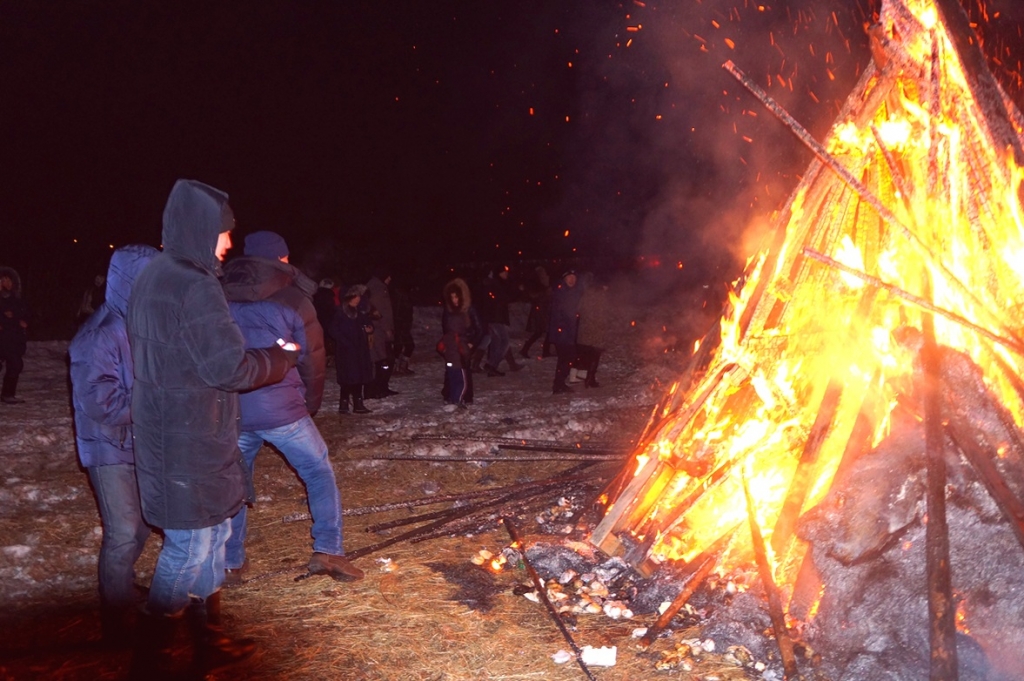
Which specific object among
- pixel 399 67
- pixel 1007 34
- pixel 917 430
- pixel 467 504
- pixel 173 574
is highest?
pixel 399 67

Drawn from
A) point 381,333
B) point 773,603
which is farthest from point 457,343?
point 773,603

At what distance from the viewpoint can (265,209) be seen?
2145 cm

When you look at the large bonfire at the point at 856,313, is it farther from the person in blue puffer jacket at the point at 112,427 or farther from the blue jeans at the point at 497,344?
the blue jeans at the point at 497,344

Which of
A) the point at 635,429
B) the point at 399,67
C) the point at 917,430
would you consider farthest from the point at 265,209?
the point at 917,430

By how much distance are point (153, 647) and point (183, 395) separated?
1238 mm

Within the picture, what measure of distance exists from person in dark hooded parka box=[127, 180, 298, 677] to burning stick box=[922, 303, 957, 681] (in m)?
3.55

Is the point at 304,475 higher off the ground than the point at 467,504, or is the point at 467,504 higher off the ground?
the point at 304,475

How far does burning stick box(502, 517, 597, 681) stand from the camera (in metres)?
4.10

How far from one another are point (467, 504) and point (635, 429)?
3.68 m

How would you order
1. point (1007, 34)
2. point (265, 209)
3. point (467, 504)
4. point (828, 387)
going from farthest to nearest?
point (265, 209), point (1007, 34), point (467, 504), point (828, 387)

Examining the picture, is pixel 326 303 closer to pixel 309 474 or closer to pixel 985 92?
pixel 309 474

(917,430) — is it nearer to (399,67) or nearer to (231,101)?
(231,101)

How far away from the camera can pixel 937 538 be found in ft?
12.8

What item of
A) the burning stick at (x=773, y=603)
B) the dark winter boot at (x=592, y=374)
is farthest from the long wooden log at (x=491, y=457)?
the dark winter boot at (x=592, y=374)
